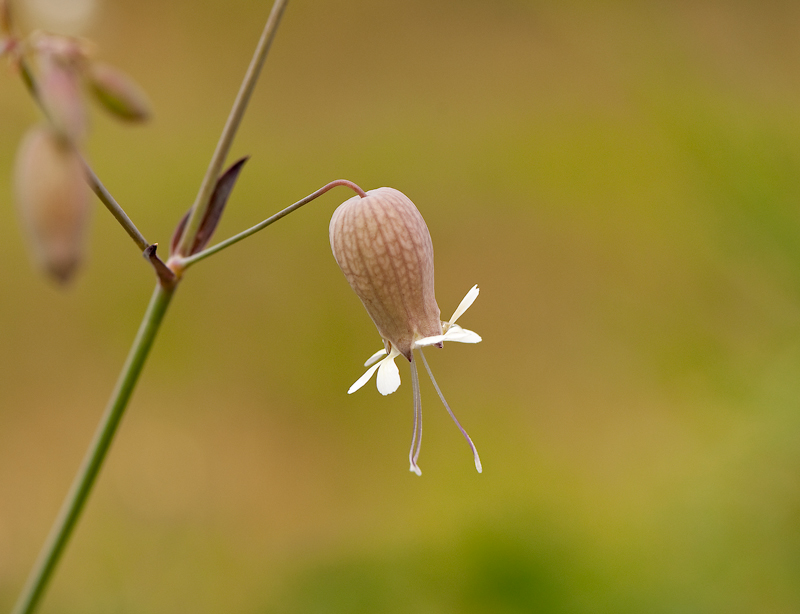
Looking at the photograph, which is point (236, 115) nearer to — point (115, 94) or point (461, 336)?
point (115, 94)

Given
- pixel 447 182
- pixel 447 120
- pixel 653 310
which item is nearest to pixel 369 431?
pixel 653 310

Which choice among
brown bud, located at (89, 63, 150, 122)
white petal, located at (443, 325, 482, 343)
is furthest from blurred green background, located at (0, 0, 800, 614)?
brown bud, located at (89, 63, 150, 122)

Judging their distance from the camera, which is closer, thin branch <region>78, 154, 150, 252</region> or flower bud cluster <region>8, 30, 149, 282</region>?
flower bud cluster <region>8, 30, 149, 282</region>

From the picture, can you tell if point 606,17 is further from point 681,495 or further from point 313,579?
point 313,579

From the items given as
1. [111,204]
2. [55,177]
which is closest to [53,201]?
[55,177]

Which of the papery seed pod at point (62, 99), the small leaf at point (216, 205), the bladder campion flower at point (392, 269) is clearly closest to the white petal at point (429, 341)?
the bladder campion flower at point (392, 269)

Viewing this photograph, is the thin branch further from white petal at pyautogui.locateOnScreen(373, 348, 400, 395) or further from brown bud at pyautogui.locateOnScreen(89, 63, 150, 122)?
white petal at pyautogui.locateOnScreen(373, 348, 400, 395)
